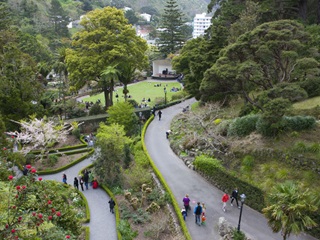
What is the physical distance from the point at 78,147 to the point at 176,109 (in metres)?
11.5

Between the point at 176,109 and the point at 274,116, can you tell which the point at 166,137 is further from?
the point at 274,116

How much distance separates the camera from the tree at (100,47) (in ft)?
98.1

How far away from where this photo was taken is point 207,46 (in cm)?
2825

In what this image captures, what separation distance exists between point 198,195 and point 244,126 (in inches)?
212

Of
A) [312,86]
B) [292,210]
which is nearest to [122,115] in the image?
[312,86]

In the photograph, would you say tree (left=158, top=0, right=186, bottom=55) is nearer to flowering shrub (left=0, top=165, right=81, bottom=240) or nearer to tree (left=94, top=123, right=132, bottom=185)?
tree (left=94, top=123, right=132, bottom=185)

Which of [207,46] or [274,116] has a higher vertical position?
[207,46]

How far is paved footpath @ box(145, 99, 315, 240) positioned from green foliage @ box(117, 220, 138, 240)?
269 centimetres

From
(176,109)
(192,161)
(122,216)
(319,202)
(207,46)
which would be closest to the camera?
(319,202)

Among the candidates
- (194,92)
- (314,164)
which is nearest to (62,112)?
(194,92)

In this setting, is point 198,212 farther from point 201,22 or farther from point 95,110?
point 201,22

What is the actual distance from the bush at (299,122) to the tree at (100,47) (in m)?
17.1

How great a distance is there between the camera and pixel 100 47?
3062 cm

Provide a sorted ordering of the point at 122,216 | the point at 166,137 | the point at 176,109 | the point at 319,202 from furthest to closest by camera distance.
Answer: the point at 176,109 → the point at 166,137 → the point at 122,216 → the point at 319,202
